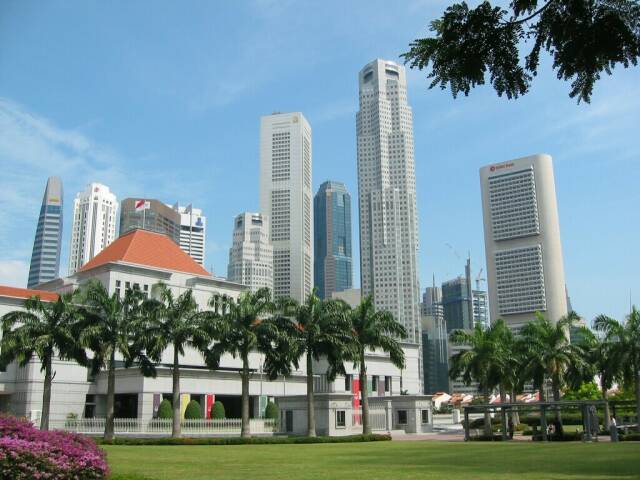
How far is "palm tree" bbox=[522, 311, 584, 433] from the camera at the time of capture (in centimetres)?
5419

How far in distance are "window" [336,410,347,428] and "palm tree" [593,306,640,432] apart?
2148 centimetres

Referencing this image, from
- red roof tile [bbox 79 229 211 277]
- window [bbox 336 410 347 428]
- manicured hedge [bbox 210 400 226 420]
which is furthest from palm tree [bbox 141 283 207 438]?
red roof tile [bbox 79 229 211 277]

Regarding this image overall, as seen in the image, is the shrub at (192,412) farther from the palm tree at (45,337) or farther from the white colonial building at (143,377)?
the palm tree at (45,337)

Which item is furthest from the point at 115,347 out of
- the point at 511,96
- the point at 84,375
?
the point at 511,96

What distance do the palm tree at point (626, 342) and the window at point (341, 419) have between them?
→ 846 inches

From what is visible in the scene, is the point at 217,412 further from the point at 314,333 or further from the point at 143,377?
the point at 314,333

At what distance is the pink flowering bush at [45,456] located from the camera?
15383 millimetres

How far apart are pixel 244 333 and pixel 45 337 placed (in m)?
13.6

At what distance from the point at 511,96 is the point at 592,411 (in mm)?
47296

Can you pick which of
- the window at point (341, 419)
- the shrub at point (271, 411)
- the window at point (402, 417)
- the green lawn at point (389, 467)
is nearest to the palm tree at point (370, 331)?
the window at point (341, 419)

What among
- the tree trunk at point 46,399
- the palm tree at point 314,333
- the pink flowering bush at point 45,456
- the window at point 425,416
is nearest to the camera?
the pink flowering bush at point 45,456

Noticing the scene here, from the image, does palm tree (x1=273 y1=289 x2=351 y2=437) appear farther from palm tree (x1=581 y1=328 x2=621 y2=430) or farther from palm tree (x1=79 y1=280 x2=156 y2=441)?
palm tree (x1=581 y1=328 x2=621 y2=430)

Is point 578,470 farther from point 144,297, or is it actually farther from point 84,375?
point 84,375

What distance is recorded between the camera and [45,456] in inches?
621
